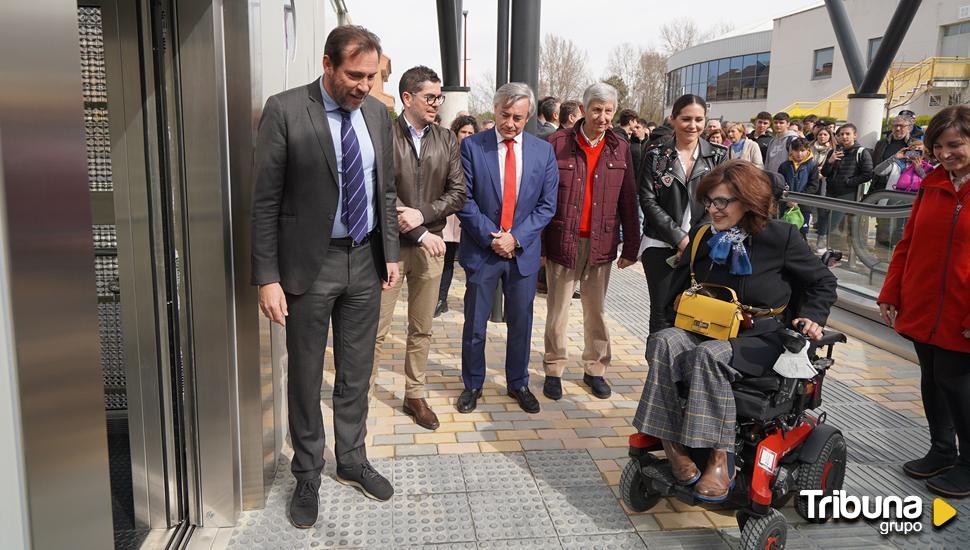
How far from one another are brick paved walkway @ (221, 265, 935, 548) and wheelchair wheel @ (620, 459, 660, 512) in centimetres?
6

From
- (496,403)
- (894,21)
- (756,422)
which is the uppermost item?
(894,21)

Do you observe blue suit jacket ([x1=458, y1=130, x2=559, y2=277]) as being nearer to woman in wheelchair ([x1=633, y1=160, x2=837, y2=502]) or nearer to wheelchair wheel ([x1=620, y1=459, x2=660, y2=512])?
woman in wheelchair ([x1=633, y1=160, x2=837, y2=502])

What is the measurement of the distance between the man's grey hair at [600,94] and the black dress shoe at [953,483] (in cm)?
272

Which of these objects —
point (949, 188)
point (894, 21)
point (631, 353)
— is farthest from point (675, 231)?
point (894, 21)

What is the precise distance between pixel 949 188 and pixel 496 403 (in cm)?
284

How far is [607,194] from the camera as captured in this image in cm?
464


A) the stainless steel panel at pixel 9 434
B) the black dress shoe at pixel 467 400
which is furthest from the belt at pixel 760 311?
the stainless steel panel at pixel 9 434

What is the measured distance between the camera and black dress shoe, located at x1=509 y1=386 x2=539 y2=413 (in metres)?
4.63

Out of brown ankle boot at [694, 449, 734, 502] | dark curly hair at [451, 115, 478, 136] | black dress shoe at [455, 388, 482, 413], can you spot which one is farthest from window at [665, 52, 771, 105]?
brown ankle boot at [694, 449, 734, 502]

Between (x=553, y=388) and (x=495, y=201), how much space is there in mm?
1366

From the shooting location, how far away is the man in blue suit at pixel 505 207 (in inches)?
172

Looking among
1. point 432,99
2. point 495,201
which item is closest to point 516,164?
point 495,201

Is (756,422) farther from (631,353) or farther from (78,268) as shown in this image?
(631,353)

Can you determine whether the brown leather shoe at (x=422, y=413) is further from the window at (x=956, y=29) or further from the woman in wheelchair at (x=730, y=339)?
the window at (x=956, y=29)
